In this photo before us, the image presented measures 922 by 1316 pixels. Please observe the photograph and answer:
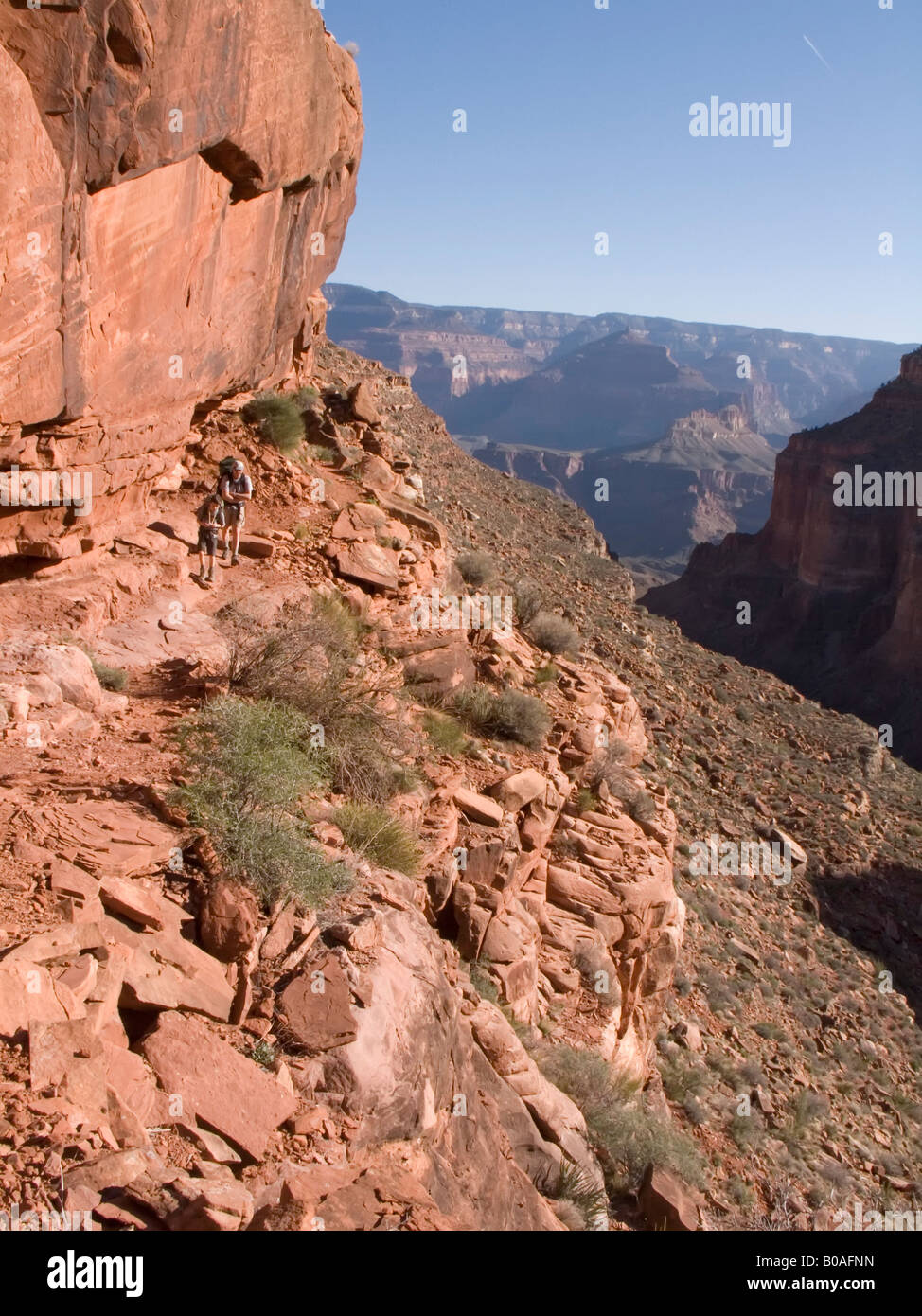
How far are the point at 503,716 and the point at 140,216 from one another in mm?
5672

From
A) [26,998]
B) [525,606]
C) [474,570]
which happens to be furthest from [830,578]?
[26,998]

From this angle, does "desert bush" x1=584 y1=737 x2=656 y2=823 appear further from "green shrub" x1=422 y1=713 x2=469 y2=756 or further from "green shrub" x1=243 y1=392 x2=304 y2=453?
"green shrub" x1=243 y1=392 x2=304 y2=453

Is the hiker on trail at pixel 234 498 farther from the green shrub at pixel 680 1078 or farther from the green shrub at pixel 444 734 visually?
the green shrub at pixel 680 1078

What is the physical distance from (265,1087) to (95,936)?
1047mm

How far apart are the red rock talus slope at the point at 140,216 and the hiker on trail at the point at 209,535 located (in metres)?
0.65

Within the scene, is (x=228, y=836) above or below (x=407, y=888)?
above

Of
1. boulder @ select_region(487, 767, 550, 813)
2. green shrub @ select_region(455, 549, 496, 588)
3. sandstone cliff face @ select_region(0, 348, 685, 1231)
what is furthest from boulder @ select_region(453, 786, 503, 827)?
green shrub @ select_region(455, 549, 496, 588)

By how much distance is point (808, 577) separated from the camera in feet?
199

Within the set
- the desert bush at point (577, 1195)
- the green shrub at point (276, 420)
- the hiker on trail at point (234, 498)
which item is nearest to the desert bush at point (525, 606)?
the green shrub at point (276, 420)

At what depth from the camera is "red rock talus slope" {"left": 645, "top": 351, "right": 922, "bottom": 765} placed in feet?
169

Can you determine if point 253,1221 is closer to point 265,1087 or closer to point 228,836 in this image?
point 265,1087

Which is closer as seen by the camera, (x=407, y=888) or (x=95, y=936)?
(x=95, y=936)
